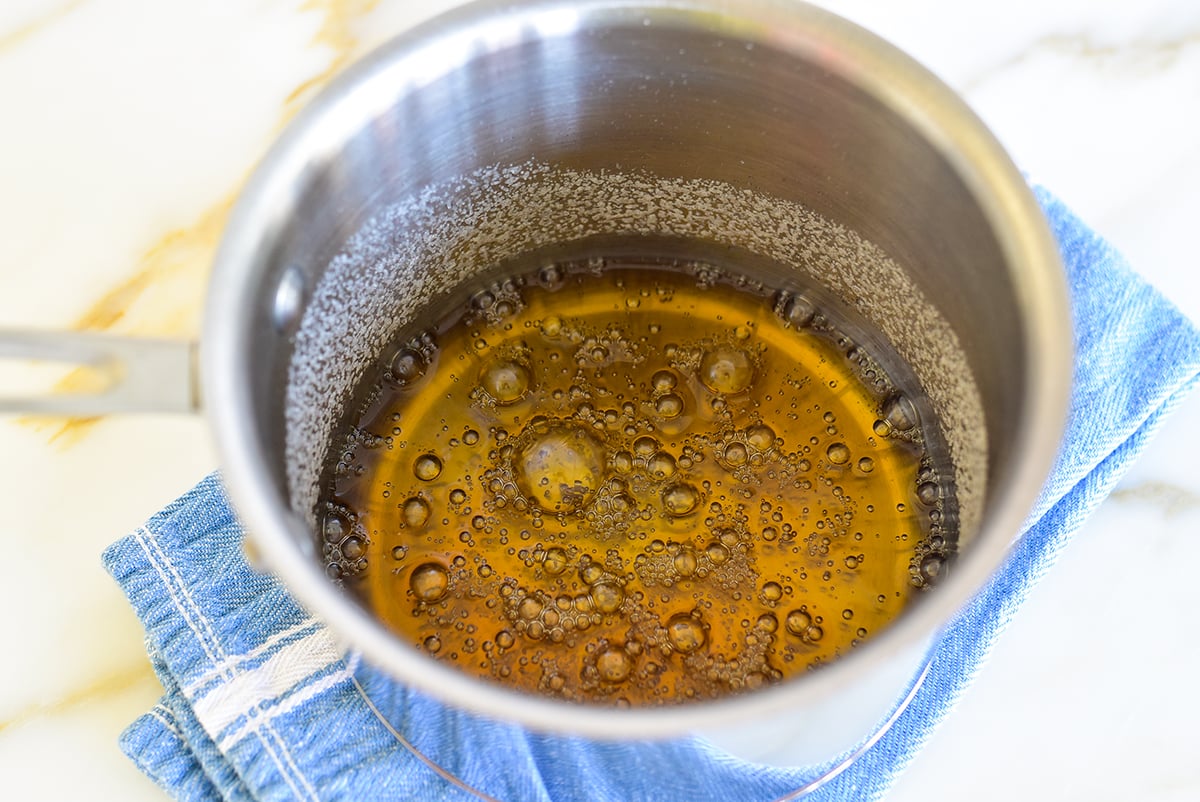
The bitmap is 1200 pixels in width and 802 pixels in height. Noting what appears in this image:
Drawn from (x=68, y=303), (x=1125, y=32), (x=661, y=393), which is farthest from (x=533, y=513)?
(x=1125, y=32)

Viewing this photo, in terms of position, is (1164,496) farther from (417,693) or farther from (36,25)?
(36,25)

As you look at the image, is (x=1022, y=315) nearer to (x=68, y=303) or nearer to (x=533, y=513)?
(x=533, y=513)

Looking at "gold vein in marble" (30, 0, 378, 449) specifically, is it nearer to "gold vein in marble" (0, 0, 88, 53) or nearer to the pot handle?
"gold vein in marble" (0, 0, 88, 53)

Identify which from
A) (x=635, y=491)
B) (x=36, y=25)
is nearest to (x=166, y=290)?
(x=36, y=25)

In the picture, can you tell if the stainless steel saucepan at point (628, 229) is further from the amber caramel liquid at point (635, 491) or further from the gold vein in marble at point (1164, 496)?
the gold vein in marble at point (1164, 496)

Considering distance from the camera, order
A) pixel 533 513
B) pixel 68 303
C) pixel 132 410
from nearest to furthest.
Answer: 1. pixel 132 410
2. pixel 533 513
3. pixel 68 303

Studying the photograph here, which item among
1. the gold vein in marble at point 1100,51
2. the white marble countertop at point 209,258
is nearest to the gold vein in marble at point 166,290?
the white marble countertop at point 209,258

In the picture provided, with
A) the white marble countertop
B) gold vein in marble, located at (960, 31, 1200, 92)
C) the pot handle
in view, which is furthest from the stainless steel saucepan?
gold vein in marble, located at (960, 31, 1200, 92)
